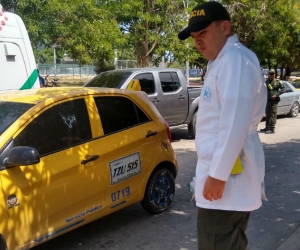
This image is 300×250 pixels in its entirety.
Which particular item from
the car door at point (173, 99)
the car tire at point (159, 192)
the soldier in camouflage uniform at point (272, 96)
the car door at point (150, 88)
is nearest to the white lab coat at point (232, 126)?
the car tire at point (159, 192)

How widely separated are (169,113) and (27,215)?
692 centimetres

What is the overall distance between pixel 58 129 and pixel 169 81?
6.57 metres

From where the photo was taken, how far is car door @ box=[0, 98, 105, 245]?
11.5 ft

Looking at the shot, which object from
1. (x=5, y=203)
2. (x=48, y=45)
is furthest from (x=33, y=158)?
(x=48, y=45)

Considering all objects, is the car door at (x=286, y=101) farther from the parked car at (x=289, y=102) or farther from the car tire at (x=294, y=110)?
the car tire at (x=294, y=110)

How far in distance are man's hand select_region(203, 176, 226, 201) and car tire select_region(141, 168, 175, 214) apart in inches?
108

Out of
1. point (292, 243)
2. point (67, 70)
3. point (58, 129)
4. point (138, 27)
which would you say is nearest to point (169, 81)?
point (138, 27)

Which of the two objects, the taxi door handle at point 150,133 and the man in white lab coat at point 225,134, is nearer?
the man in white lab coat at point 225,134

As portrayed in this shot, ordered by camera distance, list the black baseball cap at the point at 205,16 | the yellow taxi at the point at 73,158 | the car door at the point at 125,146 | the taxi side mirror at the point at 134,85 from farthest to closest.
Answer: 1. the taxi side mirror at the point at 134,85
2. the car door at the point at 125,146
3. the yellow taxi at the point at 73,158
4. the black baseball cap at the point at 205,16

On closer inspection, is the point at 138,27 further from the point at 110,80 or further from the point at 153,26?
the point at 110,80

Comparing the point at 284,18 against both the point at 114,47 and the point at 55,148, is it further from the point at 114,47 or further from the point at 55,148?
the point at 55,148

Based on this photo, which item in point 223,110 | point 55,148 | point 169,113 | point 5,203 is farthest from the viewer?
point 169,113

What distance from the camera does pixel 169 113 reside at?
33.6ft

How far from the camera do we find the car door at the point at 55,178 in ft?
11.5
